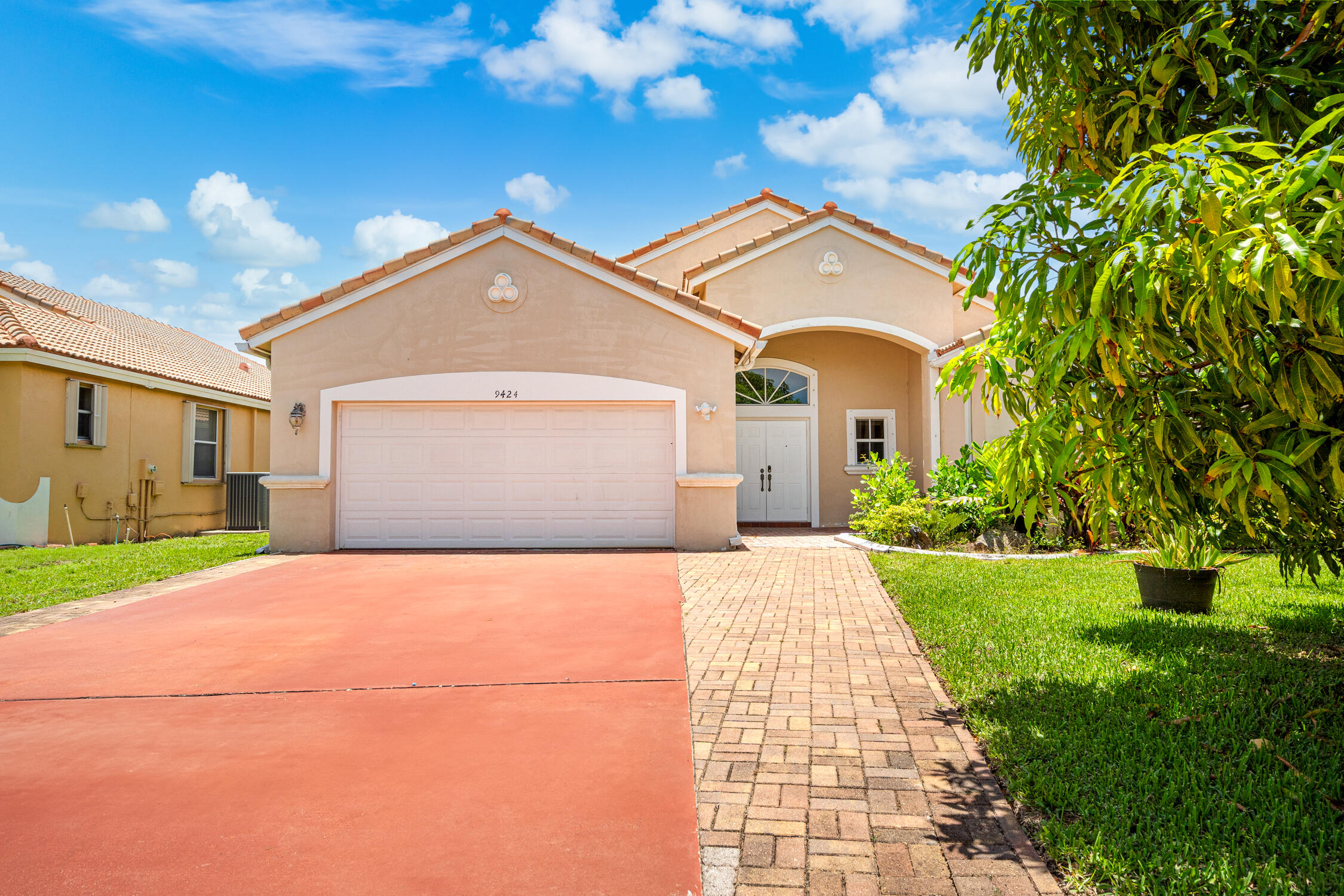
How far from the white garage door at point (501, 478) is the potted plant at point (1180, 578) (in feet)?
23.0

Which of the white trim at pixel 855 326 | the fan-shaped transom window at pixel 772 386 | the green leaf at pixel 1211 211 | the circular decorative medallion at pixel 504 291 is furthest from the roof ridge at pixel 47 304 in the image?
the green leaf at pixel 1211 211

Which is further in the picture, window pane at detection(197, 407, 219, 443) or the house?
window pane at detection(197, 407, 219, 443)

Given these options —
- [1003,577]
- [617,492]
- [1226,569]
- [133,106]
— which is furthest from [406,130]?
[1226,569]

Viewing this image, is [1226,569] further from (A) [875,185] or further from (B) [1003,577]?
(A) [875,185]

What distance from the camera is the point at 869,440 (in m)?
15.8

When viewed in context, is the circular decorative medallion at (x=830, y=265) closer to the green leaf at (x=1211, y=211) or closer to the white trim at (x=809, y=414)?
the white trim at (x=809, y=414)

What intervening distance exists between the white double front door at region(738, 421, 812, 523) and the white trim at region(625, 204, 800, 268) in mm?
4303

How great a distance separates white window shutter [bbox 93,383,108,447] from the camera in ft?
48.8

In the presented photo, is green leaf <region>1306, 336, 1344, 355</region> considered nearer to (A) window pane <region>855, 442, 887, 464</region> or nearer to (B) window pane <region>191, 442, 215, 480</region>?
(A) window pane <region>855, 442, 887, 464</region>

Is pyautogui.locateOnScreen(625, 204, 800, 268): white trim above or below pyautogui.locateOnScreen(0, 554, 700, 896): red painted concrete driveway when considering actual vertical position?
above

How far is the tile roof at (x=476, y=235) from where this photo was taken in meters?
11.8

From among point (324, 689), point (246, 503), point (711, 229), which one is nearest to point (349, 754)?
point (324, 689)

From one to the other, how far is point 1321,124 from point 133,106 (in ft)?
63.6

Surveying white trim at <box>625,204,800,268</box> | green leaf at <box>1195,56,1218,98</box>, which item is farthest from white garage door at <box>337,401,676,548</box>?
green leaf at <box>1195,56,1218,98</box>
